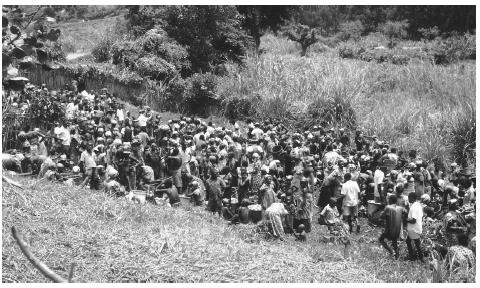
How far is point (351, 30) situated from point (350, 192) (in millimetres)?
26093

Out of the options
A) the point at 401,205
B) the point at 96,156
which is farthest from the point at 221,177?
the point at 401,205

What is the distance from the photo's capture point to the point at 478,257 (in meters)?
5.55

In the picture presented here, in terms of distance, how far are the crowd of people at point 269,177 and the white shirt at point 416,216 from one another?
0.01m

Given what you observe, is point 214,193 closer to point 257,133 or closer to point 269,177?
point 269,177

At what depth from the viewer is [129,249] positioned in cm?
505

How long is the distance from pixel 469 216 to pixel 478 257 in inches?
85.9

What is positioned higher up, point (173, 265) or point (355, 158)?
point (173, 265)

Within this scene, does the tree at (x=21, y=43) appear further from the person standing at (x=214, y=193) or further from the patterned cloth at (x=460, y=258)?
the person standing at (x=214, y=193)

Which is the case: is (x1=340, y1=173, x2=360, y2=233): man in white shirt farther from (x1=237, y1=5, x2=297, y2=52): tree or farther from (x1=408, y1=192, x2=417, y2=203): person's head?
(x1=237, y1=5, x2=297, y2=52): tree

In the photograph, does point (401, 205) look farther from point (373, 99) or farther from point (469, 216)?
point (373, 99)

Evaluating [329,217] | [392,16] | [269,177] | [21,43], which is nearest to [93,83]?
[269,177]

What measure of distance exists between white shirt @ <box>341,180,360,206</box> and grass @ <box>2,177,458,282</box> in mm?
2125

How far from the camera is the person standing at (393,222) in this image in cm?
773

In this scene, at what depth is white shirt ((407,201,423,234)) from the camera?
7547 millimetres
